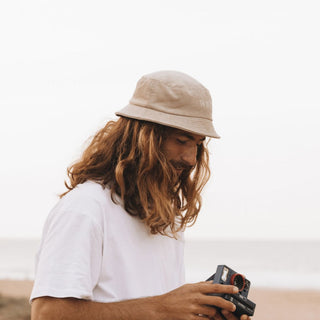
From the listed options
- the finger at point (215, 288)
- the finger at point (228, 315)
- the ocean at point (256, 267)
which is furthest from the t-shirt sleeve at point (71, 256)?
the ocean at point (256, 267)

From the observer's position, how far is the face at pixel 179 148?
A: 1962mm

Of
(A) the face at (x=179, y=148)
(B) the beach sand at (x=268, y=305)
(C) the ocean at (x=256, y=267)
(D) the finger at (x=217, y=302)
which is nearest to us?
(D) the finger at (x=217, y=302)

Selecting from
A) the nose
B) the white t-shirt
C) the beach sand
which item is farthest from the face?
the beach sand

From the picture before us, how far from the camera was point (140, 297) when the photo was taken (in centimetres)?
179

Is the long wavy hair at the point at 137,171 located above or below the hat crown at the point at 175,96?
below

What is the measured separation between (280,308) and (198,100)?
41.7 ft

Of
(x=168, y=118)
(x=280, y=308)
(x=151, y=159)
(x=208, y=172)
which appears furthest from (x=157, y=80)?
(x=280, y=308)

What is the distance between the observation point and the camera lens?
6.24 ft

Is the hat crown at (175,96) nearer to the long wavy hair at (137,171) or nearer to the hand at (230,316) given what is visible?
the long wavy hair at (137,171)

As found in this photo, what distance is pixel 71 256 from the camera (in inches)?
64.9

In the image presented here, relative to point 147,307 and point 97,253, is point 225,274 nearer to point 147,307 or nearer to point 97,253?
point 147,307

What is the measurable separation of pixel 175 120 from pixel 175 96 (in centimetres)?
9

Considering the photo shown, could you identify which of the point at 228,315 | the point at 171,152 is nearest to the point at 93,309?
the point at 228,315

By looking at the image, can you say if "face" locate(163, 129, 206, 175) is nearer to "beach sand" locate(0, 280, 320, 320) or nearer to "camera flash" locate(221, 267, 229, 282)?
"camera flash" locate(221, 267, 229, 282)
